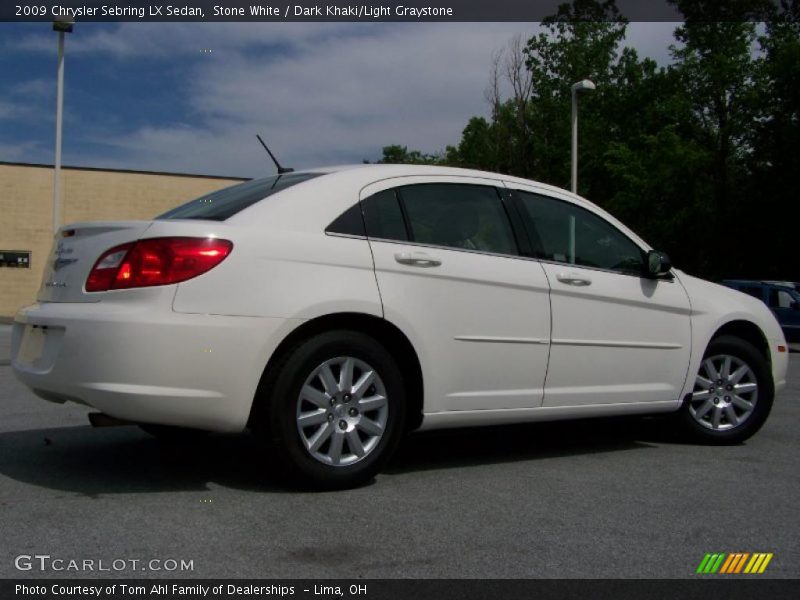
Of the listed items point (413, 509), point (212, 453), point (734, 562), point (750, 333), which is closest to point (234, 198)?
point (212, 453)

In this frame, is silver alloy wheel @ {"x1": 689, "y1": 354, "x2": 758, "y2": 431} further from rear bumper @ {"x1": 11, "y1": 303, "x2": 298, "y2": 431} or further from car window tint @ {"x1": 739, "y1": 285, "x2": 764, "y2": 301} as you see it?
car window tint @ {"x1": 739, "y1": 285, "x2": 764, "y2": 301}

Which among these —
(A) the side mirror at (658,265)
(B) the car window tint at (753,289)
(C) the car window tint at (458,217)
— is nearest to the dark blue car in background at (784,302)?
(B) the car window tint at (753,289)

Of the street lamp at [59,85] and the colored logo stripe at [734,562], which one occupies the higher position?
the street lamp at [59,85]

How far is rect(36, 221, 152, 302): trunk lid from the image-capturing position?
13.9 feet

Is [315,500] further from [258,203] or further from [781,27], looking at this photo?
[781,27]

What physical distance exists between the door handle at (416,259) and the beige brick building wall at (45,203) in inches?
1128

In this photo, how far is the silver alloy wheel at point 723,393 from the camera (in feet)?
19.7

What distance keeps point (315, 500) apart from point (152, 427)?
133 cm

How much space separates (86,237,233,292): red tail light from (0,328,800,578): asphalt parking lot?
93 centimetres

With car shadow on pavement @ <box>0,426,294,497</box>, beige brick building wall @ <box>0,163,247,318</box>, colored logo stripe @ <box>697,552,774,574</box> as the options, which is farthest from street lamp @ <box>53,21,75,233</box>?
colored logo stripe @ <box>697,552,774,574</box>

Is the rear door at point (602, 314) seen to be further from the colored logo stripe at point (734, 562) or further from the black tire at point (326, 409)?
the colored logo stripe at point (734, 562)

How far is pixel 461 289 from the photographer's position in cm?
477

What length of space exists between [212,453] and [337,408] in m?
1.28
